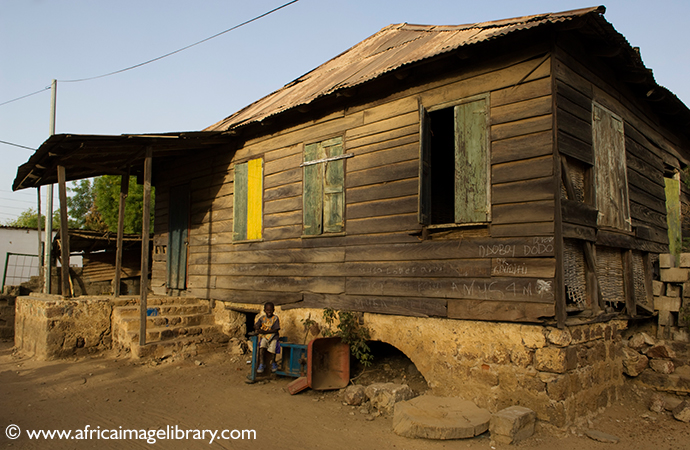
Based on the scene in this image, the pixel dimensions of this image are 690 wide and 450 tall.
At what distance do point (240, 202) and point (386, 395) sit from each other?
4.98m

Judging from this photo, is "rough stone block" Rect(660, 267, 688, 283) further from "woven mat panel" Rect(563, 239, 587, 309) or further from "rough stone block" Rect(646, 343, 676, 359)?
"woven mat panel" Rect(563, 239, 587, 309)

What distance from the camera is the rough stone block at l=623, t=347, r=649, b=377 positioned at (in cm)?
603

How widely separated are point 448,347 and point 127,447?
142 inches

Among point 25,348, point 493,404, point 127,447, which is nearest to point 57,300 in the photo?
point 25,348

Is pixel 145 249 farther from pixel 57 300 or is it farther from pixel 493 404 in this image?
pixel 493 404

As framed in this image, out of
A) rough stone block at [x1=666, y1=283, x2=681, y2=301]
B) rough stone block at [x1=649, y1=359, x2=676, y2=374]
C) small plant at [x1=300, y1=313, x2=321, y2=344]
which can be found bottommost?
rough stone block at [x1=649, y1=359, x2=676, y2=374]

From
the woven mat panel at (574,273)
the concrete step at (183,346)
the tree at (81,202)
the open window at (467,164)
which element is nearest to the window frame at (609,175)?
the woven mat panel at (574,273)

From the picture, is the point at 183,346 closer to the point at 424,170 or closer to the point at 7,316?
the point at 424,170

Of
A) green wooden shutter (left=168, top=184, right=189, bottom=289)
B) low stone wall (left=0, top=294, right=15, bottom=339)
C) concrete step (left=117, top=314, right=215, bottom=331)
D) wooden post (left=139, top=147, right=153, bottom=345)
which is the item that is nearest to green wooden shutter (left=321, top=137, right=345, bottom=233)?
wooden post (left=139, top=147, right=153, bottom=345)

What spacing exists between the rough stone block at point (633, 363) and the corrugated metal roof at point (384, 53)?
14.2 ft

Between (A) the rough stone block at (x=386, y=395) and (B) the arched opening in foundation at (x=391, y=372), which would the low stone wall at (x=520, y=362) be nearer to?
(A) the rough stone block at (x=386, y=395)

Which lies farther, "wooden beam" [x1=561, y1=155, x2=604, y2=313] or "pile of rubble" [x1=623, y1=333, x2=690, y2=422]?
"pile of rubble" [x1=623, y1=333, x2=690, y2=422]

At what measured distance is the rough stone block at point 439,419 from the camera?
178 inches

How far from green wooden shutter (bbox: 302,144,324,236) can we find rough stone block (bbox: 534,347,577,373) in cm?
375
